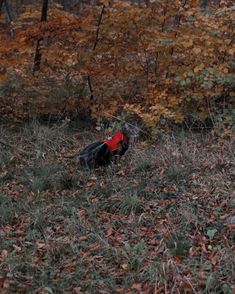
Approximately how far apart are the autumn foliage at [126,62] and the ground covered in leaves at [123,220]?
2.82 feet

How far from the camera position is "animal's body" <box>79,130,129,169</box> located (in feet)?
21.5

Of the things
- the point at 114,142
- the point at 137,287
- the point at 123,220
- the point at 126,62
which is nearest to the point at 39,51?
the point at 126,62

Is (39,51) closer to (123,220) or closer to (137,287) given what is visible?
(123,220)

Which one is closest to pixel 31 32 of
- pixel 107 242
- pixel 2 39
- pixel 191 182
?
pixel 2 39

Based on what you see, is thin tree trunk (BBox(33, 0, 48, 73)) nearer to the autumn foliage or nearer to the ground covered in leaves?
the autumn foliage

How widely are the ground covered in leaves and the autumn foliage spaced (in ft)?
2.82

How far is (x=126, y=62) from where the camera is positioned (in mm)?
8203

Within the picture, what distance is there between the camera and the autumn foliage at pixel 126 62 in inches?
287

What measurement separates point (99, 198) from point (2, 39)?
3852 millimetres

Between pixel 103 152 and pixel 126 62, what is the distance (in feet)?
7.62

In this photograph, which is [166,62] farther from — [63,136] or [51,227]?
[51,227]

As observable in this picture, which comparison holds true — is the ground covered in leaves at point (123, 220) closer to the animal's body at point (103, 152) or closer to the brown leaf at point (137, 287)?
the brown leaf at point (137, 287)

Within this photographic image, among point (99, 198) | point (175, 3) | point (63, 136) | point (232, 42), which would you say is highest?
point (175, 3)

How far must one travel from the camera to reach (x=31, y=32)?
7.79 metres
